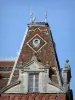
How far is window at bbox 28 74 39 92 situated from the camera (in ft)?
172

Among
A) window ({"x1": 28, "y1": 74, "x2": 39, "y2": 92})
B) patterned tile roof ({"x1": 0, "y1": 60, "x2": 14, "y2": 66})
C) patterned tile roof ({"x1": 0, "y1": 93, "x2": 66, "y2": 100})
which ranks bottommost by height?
patterned tile roof ({"x1": 0, "y1": 93, "x2": 66, "y2": 100})

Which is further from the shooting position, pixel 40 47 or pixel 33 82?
pixel 40 47

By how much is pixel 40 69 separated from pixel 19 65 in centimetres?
232

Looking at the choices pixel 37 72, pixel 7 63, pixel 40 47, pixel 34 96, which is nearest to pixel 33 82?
pixel 37 72

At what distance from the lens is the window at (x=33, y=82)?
52.3 m

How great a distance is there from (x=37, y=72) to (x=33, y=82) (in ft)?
3.21

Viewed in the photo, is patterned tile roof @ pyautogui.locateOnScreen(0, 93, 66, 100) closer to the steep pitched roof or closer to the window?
the window

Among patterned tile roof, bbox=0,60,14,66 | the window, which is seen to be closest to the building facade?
the window

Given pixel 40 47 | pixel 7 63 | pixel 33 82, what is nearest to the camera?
pixel 33 82

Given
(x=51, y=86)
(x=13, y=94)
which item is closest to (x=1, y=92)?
(x=13, y=94)

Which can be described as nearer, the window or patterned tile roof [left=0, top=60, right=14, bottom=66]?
the window

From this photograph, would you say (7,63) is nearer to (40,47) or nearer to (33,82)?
(40,47)

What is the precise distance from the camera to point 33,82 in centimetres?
5253

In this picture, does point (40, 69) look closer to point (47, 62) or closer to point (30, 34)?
point (47, 62)
